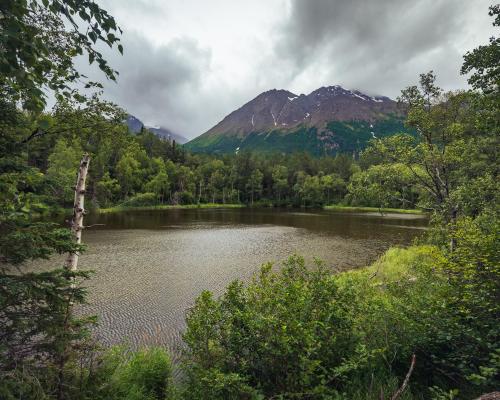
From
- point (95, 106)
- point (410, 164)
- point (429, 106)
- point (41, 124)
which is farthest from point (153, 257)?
point (41, 124)

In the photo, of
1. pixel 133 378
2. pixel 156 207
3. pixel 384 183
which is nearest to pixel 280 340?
pixel 133 378

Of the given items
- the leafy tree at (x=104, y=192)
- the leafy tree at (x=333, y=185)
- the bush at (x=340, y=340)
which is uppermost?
the leafy tree at (x=333, y=185)

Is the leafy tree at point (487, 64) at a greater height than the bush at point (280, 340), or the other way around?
the leafy tree at point (487, 64)

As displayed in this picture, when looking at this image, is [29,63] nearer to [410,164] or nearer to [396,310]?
[396,310]

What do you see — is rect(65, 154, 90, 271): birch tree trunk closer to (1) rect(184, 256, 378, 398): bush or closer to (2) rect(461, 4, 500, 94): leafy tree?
(1) rect(184, 256, 378, 398): bush

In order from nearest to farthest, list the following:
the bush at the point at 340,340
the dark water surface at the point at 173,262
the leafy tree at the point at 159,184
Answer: the bush at the point at 340,340 < the dark water surface at the point at 173,262 < the leafy tree at the point at 159,184

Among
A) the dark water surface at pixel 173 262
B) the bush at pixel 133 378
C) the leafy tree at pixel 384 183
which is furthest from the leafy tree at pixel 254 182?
the bush at pixel 133 378

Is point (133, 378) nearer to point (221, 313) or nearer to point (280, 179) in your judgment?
point (221, 313)

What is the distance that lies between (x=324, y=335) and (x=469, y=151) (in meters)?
13.7

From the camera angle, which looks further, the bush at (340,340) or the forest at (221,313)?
the bush at (340,340)

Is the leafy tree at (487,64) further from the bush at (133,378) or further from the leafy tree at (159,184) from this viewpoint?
the leafy tree at (159,184)

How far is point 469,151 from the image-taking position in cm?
1487

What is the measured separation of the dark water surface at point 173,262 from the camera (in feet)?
47.6

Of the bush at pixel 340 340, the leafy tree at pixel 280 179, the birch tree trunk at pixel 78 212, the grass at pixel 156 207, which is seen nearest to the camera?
the bush at pixel 340 340
